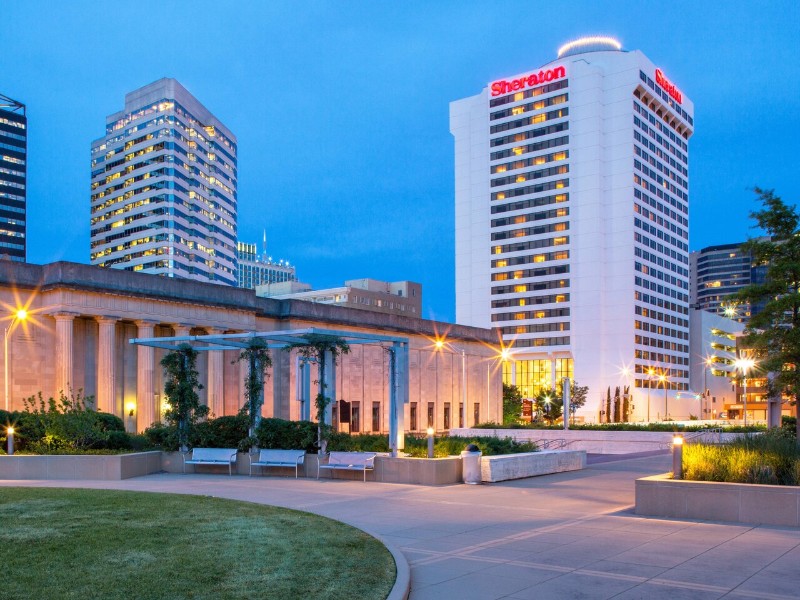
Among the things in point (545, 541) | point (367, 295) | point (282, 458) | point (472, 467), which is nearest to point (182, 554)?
point (545, 541)

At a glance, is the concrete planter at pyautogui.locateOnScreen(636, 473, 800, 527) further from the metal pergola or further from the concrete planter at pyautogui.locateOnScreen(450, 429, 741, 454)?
the concrete planter at pyautogui.locateOnScreen(450, 429, 741, 454)

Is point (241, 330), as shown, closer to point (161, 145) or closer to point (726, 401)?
point (161, 145)

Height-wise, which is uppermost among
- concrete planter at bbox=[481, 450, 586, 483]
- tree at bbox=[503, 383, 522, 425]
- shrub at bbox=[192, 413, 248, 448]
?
shrub at bbox=[192, 413, 248, 448]

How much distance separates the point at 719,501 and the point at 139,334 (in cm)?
3932

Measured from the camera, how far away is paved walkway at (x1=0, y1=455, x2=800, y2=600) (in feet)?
31.7

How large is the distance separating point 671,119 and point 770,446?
14224cm

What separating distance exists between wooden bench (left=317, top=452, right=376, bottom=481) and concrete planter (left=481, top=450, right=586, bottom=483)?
130 inches

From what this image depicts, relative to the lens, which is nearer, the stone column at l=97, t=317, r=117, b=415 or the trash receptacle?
the trash receptacle

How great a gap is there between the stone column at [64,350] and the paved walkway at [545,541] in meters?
23.2

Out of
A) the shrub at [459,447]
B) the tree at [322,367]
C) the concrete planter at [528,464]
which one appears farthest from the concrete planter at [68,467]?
the concrete planter at [528,464]

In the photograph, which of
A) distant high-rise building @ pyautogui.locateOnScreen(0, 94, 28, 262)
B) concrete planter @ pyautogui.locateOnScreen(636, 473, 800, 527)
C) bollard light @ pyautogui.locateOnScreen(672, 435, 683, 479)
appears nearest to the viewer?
concrete planter @ pyautogui.locateOnScreen(636, 473, 800, 527)

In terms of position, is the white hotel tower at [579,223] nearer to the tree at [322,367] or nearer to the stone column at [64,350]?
the stone column at [64,350]

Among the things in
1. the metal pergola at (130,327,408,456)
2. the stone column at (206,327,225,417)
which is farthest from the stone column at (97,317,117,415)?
the metal pergola at (130,327,408,456)

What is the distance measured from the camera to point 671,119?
145875mm
